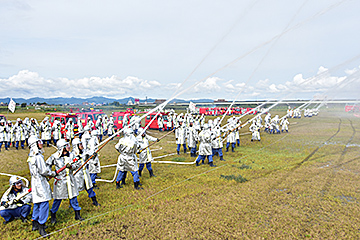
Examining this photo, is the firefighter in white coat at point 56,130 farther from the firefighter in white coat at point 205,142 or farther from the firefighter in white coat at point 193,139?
the firefighter in white coat at point 205,142

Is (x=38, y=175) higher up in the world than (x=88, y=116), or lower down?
lower down

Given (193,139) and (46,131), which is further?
(46,131)

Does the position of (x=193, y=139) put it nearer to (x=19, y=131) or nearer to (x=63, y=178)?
(x=63, y=178)

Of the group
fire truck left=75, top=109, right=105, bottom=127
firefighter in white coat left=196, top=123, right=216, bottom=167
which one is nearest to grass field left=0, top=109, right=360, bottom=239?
firefighter in white coat left=196, top=123, right=216, bottom=167

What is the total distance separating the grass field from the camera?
5305mm

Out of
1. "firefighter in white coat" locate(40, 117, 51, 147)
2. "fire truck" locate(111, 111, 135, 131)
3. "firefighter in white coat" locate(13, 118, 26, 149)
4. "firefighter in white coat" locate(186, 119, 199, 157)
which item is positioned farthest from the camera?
"fire truck" locate(111, 111, 135, 131)

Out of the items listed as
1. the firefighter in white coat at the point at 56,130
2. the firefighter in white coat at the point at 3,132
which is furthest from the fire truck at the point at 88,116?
the firefighter in white coat at the point at 3,132

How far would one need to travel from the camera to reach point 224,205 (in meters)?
Answer: 6.57

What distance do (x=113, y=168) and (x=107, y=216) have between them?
494cm

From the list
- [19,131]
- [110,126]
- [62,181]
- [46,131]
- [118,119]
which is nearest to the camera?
[62,181]

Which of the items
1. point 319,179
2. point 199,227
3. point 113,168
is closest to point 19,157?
point 113,168

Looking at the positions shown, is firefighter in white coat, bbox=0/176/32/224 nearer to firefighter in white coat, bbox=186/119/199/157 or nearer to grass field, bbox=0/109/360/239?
grass field, bbox=0/109/360/239

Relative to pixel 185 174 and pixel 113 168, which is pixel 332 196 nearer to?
pixel 185 174

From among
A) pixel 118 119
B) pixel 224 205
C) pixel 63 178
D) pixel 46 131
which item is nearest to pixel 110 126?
pixel 118 119
